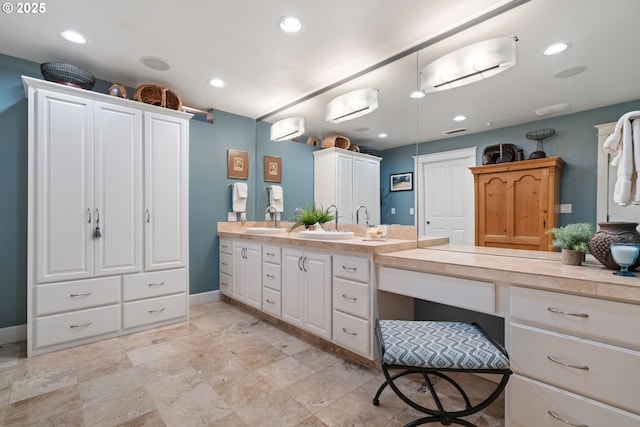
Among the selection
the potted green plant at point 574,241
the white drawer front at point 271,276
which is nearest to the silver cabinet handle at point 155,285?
the white drawer front at point 271,276

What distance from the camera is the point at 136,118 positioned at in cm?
273

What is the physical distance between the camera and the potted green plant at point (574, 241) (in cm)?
146

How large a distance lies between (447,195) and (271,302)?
1.86 m

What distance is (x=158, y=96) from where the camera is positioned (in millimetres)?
Result: 2982

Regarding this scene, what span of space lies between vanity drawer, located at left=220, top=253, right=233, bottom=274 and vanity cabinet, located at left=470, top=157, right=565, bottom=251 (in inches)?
105

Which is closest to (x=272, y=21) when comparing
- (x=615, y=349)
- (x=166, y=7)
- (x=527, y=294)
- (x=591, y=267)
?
(x=166, y=7)

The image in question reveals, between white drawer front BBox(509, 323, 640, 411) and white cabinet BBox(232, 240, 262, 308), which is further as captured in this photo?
white cabinet BBox(232, 240, 262, 308)

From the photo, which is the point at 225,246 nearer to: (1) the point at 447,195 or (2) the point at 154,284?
(2) the point at 154,284

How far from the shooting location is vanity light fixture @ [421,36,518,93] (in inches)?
71.9

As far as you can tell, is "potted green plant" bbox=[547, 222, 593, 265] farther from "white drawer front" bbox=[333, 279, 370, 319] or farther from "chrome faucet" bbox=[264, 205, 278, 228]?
"chrome faucet" bbox=[264, 205, 278, 228]

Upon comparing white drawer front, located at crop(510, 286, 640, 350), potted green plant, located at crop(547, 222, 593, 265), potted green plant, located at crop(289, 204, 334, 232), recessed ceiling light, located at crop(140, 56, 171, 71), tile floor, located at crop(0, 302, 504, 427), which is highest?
recessed ceiling light, located at crop(140, 56, 171, 71)

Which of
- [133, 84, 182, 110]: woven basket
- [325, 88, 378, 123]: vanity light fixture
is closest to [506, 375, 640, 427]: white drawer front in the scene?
[325, 88, 378, 123]: vanity light fixture

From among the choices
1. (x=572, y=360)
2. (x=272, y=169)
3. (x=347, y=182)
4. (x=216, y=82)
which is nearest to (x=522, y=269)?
(x=572, y=360)

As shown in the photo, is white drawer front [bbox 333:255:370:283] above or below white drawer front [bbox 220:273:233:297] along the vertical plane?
above
